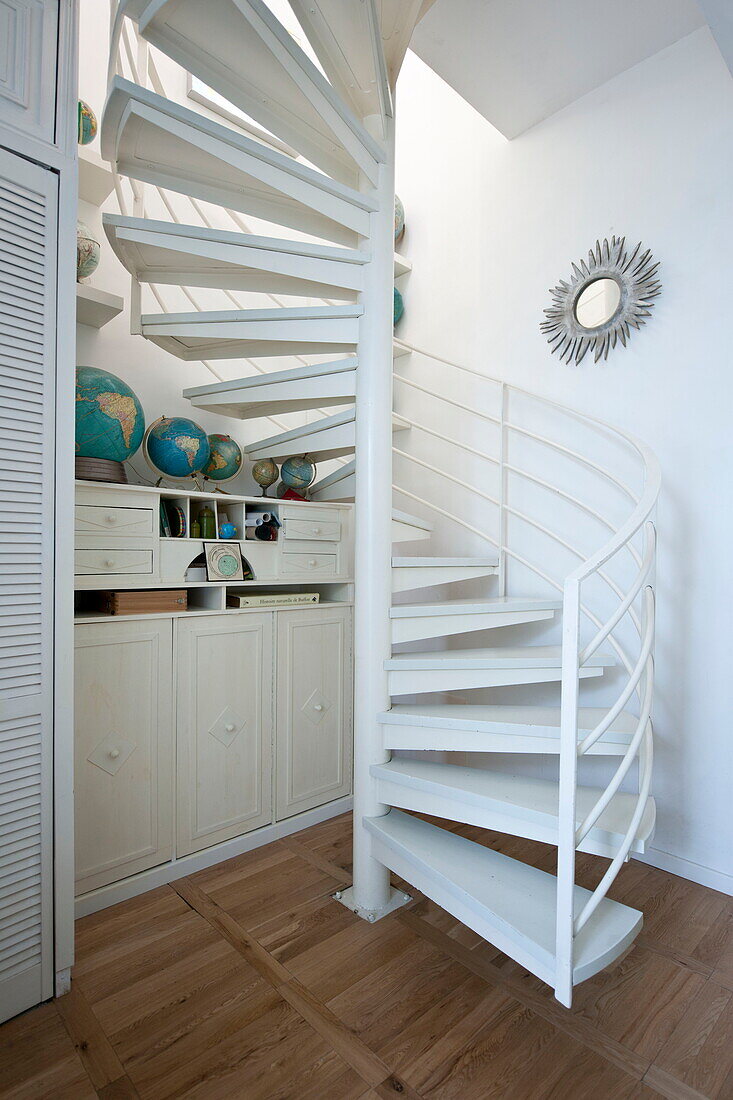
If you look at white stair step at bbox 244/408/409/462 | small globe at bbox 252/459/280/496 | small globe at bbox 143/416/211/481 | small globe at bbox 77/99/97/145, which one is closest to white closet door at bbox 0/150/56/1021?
small globe at bbox 143/416/211/481

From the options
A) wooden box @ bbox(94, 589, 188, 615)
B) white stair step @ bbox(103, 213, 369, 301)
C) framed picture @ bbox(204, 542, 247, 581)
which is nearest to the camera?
white stair step @ bbox(103, 213, 369, 301)

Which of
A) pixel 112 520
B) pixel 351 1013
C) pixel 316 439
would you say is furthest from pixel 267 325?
pixel 351 1013

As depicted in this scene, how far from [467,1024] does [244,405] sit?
2196 millimetres

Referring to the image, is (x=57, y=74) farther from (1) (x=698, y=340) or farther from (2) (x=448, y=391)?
(1) (x=698, y=340)

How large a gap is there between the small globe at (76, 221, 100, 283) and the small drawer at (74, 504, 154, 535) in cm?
91

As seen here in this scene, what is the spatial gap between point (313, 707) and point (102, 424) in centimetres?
145

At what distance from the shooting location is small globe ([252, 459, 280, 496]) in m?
2.69

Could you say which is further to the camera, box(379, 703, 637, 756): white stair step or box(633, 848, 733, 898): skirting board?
box(633, 848, 733, 898): skirting board

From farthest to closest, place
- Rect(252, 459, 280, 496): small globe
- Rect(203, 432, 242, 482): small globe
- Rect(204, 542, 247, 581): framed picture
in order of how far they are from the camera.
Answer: Rect(252, 459, 280, 496): small globe, Rect(203, 432, 242, 482): small globe, Rect(204, 542, 247, 581): framed picture

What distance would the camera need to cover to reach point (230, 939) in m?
1.82

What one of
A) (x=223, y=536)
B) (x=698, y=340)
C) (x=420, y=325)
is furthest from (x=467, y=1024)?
(x=420, y=325)

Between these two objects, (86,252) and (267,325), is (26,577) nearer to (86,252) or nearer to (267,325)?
(267,325)

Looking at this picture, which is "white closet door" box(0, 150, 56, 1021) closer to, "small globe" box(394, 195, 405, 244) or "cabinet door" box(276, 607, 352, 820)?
"cabinet door" box(276, 607, 352, 820)

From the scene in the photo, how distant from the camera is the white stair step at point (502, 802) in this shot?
1.54 m
